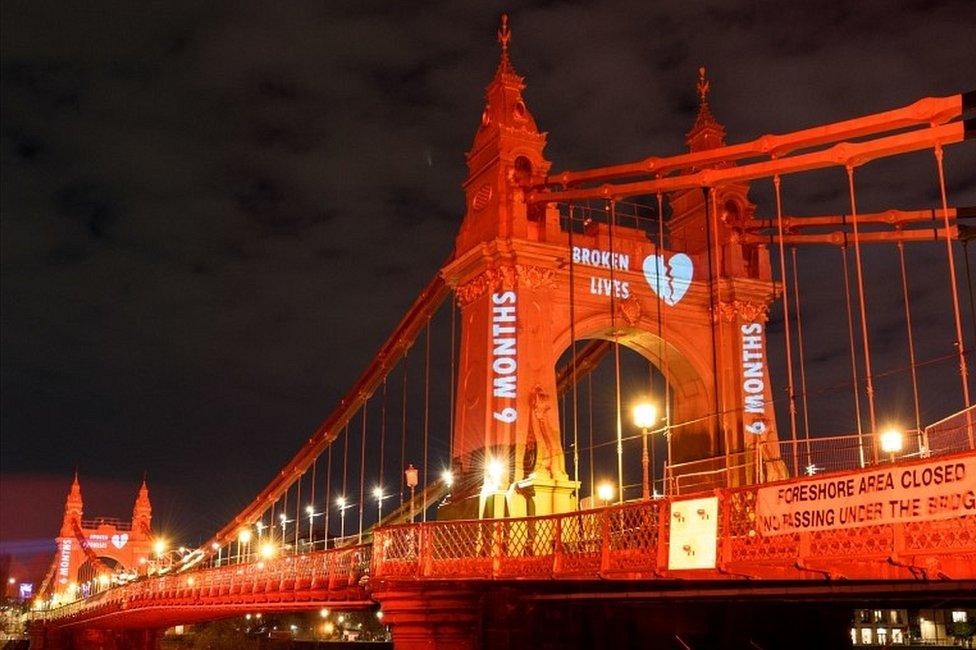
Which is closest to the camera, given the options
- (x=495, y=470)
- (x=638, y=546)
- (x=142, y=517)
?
(x=638, y=546)

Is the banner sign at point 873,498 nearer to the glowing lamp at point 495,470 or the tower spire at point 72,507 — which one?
the glowing lamp at point 495,470

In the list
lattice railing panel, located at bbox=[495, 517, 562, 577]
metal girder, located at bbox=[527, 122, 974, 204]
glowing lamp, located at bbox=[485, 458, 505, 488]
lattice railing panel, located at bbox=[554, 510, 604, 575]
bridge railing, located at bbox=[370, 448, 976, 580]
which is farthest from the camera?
glowing lamp, located at bbox=[485, 458, 505, 488]

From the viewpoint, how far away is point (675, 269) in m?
35.5

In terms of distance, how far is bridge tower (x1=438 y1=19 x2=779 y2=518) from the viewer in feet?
102

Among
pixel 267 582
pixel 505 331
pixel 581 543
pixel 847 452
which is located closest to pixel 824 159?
pixel 847 452

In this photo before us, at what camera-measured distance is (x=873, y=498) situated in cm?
1172

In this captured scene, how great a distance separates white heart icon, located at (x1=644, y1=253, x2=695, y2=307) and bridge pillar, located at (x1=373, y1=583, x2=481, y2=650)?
53.7ft

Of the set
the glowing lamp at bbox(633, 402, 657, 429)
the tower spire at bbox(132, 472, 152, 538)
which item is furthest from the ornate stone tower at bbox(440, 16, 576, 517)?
the tower spire at bbox(132, 472, 152, 538)

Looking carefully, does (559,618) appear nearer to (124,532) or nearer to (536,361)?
(536,361)

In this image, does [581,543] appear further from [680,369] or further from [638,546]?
[680,369]

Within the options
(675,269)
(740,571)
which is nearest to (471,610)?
(740,571)

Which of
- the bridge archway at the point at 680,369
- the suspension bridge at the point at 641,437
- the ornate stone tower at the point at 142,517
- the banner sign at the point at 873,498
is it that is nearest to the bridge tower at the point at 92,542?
the ornate stone tower at the point at 142,517

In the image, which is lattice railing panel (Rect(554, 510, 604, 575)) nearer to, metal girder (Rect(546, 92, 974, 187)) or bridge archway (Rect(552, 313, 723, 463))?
metal girder (Rect(546, 92, 974, 187))

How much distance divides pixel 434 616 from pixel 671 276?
17.5m
